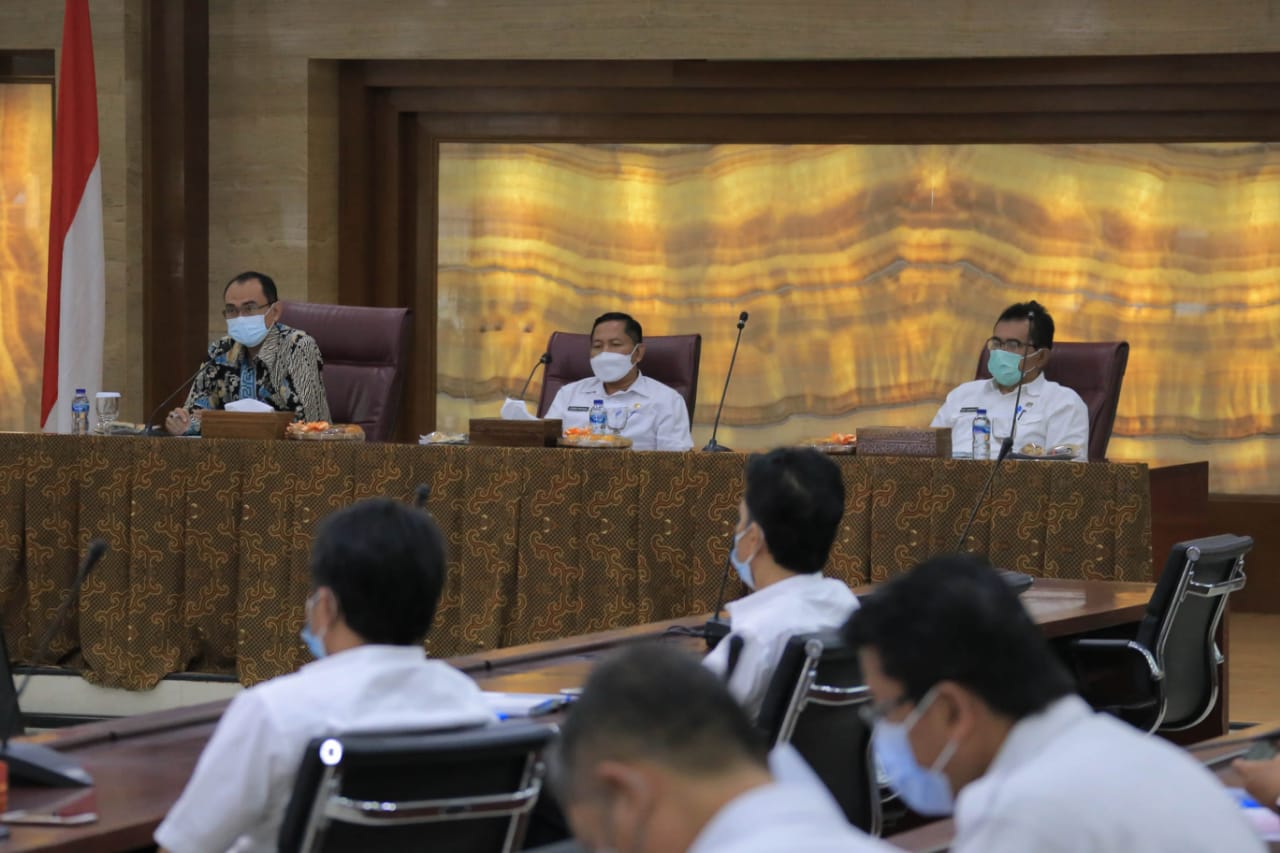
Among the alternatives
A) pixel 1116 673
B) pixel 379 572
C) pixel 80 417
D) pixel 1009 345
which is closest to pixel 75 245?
pixel 80 417

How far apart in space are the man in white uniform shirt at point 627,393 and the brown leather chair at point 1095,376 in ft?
3.25

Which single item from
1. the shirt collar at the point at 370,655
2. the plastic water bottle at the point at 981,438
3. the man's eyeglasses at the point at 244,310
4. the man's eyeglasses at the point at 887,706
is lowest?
the shirt collar at the point at 370,655

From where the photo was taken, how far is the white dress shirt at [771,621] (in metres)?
2.20

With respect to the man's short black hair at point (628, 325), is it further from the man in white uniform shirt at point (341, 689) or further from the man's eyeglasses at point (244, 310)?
the man in white uniform shirt at point (341, 689)

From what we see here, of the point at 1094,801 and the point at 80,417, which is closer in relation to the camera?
the point at 1094,801

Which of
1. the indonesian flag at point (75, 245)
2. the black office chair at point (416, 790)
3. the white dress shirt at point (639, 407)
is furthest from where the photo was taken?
the indonesian flag at point (75, 245)

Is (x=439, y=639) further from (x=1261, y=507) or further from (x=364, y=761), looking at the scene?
(x=1261, y=507)

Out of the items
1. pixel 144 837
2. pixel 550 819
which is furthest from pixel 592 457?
pixel 144 837

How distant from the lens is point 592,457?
451 cm

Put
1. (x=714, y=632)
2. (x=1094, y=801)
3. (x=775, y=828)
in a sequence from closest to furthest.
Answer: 1. (x=775, y=828)
2. (x=1094, y=801)
3. (x=714, y=632)

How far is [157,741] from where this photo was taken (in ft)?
6.80

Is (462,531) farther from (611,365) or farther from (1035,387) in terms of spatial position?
(1035,387)

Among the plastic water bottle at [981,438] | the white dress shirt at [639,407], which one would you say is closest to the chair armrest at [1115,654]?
the plastic water bottle at [981,438]

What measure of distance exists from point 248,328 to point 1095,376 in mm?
2635
